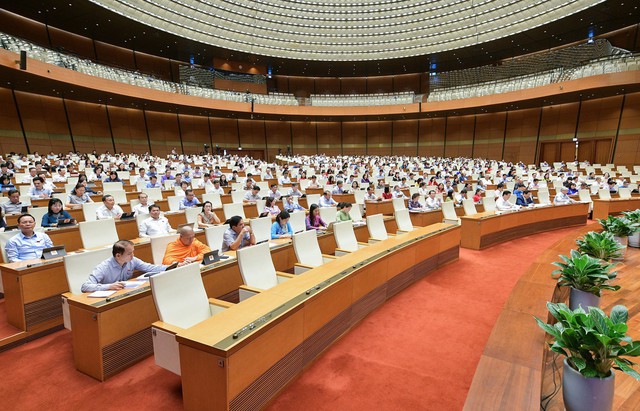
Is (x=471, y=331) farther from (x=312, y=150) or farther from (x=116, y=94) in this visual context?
(x=312, y=150)

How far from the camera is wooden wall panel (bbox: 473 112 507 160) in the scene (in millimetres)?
23172

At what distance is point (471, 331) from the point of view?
3459 millimetres

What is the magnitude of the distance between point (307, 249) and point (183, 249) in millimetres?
1469

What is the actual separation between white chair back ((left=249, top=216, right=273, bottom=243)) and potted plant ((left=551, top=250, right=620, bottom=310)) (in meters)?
3.76

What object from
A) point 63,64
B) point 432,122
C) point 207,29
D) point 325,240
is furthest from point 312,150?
point 325,240

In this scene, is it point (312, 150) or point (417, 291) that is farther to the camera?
point (312, 150)

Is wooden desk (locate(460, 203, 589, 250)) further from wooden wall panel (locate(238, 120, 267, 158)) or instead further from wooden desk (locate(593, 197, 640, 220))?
wooden wall panel (locate(238, 120, 267, 158))

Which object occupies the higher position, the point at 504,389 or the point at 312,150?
the point at 312,150

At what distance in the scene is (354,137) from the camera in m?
28.2

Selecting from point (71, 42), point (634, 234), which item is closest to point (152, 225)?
point (634, 234)

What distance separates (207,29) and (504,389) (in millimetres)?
21661

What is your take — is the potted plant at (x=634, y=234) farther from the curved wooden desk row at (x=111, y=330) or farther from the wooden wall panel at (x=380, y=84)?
the wooden wall panel at (x=380, y=84)

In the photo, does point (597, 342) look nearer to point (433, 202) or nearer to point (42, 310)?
point (42, 310)

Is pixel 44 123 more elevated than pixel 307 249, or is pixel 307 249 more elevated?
pixel 44 123
